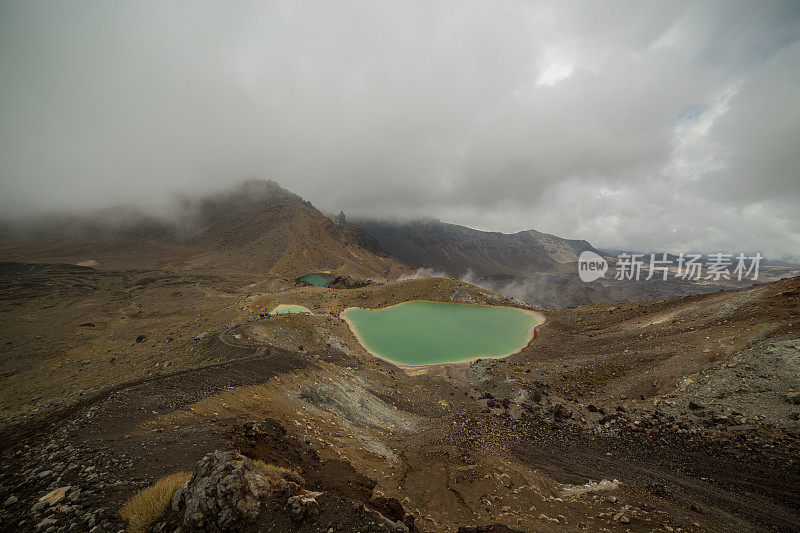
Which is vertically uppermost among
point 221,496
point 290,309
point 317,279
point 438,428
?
point 221,496

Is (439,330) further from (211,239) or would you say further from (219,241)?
(211,239)

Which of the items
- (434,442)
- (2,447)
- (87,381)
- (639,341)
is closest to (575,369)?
(639,341)

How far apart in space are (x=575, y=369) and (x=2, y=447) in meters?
26.7

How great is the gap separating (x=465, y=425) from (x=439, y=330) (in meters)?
21.9

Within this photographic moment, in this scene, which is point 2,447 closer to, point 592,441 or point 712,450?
point 592,441

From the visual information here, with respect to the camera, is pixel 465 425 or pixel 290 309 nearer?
pixel 465 425

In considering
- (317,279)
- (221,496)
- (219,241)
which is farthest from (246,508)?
(219,241)

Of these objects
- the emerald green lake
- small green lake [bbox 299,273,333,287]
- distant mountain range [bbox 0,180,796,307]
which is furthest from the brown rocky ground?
distant mountain range [bbox 0,180,796,307]

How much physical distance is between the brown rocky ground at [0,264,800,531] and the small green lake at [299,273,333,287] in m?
51.1

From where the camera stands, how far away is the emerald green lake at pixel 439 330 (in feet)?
95.1

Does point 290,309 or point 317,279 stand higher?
point 317,279

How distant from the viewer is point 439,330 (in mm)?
36844

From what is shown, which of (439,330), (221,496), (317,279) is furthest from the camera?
(317,279)

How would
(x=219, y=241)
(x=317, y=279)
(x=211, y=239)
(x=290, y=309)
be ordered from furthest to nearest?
(x=211, y=239), (x=219, y=241), (x=317, y=279), (x=290, y=309)
